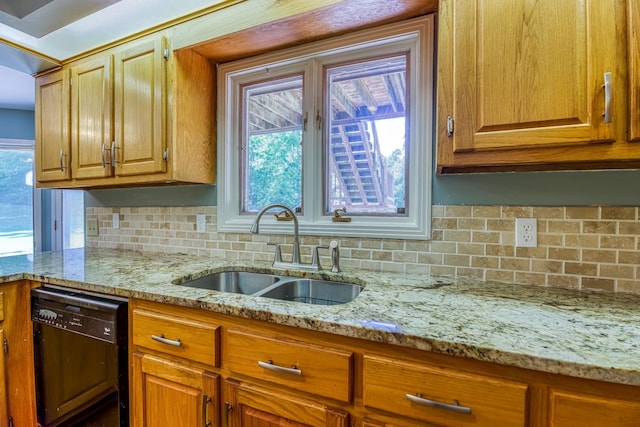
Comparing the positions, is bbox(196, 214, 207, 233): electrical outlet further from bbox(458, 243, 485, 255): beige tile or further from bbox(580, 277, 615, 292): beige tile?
bbox(580, 277, 615, 292): beige tile

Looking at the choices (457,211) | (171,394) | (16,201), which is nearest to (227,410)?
(171,394)

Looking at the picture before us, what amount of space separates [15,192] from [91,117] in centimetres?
283

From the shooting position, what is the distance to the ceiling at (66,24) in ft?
4.83

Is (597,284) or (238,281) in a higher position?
(597,284)

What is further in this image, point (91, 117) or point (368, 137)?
point (91, 117)

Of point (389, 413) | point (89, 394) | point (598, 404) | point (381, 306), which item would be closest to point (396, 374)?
point (389, 413)

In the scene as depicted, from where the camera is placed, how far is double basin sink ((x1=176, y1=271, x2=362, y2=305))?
54.7 inches

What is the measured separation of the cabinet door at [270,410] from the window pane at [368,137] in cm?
94

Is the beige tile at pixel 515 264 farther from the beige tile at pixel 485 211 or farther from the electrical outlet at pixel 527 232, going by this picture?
the beige tile at pixel 485 211

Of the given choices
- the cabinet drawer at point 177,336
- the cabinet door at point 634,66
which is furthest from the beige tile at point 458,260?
the cabinet drawer at point 177,336

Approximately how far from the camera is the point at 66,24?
1589mm

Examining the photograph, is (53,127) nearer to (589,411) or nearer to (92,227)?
(92,227)

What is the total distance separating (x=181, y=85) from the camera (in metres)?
1.68

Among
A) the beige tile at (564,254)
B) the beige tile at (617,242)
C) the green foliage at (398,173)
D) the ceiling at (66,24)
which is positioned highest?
the ceiling at (66,24)
